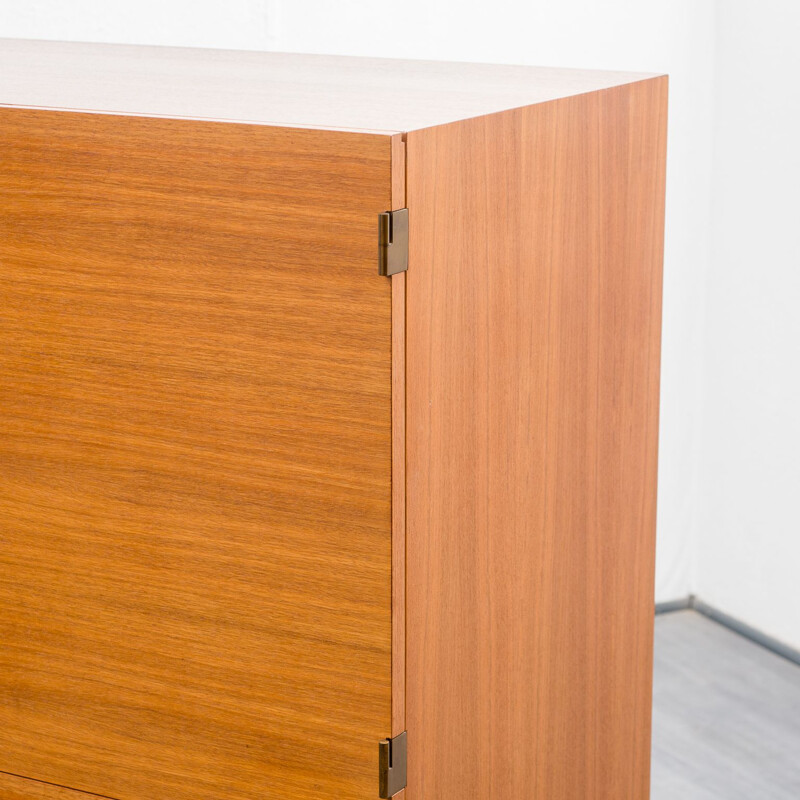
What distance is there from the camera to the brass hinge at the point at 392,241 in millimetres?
1079

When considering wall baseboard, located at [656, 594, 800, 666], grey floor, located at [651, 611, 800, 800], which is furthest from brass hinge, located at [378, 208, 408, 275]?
wall baseboard, located at [656, 594, 800, 666]

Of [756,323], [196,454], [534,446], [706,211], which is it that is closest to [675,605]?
[756,323]

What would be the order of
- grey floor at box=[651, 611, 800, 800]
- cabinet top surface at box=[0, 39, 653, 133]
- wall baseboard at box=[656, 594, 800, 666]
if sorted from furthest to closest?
wall baseboard at box=[656, 594, 800, 666] < grey floor at box=[651, 611, 800, 800] < cabinet top surface at box=[0, 39, 653, 133]

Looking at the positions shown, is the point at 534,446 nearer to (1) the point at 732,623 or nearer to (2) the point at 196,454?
(2) the point at 196,454

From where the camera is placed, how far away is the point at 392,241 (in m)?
1.08

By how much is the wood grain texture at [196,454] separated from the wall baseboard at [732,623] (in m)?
1.90

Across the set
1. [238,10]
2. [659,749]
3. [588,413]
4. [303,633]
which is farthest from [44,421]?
[659,749]

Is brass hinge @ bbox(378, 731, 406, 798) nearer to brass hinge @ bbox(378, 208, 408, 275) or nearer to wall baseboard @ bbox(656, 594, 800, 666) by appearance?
brass hinge @ bbox(378, 208, 408, 275)

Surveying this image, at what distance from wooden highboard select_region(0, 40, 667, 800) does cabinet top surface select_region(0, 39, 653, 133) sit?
0.04ft

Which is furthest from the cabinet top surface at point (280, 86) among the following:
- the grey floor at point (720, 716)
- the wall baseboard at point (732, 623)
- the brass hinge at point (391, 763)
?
the wall baseboard at point (732, 623)

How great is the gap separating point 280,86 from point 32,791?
0.83 metres

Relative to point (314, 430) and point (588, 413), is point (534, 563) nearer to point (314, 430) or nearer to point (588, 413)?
point (588, 413)

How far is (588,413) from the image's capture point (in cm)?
147

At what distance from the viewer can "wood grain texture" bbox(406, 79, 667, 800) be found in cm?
120
